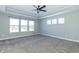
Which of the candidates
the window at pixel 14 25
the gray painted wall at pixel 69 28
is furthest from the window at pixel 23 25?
the gray painted wall at pixel 69 28

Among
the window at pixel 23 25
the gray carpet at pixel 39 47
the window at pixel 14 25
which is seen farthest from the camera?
the window at pixel 23 25

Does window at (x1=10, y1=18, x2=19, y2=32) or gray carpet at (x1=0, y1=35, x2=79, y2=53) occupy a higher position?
window at (x1=10, y1=18, x2=19, y2=32)

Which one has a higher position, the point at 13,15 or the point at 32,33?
the point at 13,15

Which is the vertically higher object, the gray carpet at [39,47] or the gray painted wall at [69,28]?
the gray painted wall at [69,28]


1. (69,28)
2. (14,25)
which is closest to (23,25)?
(14,25)

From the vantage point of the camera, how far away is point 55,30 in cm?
780

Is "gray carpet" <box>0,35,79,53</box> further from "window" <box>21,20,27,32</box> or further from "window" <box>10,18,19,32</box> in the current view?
"window" <box>21,20,27,32</box>

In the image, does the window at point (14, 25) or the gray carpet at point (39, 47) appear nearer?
the gray carpet at point (39, 47)

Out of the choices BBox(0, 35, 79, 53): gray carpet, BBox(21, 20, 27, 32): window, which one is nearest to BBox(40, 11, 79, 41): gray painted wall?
BBox(0, 35, 79, 53): gray carpet

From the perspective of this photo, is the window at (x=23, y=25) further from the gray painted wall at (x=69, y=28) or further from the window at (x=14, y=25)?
the gray painted wall at (x=69, y=28)

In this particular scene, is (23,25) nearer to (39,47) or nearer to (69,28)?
(39,47)

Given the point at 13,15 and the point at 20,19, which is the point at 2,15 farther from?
the point at 20,19

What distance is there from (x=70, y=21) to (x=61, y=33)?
1.52m
